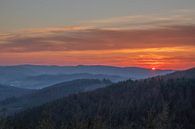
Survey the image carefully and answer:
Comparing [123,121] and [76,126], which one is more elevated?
[76,126]

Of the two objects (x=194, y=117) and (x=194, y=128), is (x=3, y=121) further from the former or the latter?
(x=194, y=117)

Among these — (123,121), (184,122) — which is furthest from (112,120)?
(184,122)

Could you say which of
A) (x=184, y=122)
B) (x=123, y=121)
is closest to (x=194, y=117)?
(x=184, y=122)

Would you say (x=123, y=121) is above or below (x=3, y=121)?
below

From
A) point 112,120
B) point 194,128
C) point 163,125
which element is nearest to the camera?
point 163,125

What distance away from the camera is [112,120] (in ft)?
632

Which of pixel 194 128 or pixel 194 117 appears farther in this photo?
pixel 194 117

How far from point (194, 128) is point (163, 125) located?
136 metres

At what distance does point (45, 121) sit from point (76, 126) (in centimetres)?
511

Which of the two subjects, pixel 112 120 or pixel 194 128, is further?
pixel 112 120

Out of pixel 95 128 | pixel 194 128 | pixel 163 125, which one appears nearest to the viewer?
pixel 163 125

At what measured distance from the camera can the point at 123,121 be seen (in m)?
196

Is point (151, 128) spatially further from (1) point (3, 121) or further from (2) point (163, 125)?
(1) point (3, 121)

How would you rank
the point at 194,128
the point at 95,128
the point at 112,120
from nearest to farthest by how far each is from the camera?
1. the point at 95,128
2. the point at 194,128
3. the point at 112,120
